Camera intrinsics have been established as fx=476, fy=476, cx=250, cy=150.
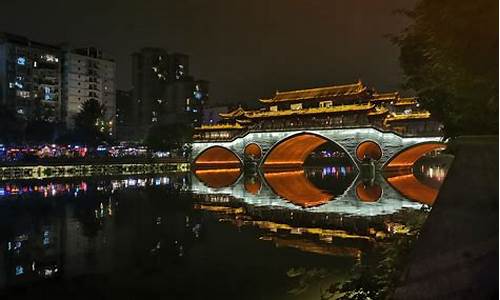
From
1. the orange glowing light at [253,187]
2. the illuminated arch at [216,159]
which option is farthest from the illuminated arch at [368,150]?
the illuminated arch at [216,159]

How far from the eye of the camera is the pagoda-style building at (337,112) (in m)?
61.6

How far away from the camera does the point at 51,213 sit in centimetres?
2375

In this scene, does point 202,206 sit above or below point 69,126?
below

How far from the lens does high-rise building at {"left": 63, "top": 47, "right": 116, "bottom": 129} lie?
98312 mm

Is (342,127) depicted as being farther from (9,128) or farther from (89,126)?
(9,128)

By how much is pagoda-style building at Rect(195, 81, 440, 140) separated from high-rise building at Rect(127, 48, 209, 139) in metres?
71.4

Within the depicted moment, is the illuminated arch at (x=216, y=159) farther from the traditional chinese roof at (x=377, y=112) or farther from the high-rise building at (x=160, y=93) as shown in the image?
the high-rise building at (x=160, y=93)

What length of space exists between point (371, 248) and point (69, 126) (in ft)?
305

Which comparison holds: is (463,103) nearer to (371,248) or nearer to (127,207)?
(371,248)

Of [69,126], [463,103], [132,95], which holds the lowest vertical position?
[463,103]

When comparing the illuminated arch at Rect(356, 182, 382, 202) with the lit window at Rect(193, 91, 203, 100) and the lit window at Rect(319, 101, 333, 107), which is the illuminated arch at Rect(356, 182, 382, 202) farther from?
the lit window at Rect(193, 91, 203, 100)

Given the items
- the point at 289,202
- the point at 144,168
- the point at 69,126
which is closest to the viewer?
the point at 289,202

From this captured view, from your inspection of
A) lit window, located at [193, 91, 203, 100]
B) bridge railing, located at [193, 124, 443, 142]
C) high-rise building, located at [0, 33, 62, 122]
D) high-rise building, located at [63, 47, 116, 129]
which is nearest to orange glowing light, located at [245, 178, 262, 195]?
bridge railing, located at [193, 124, 443, 142]

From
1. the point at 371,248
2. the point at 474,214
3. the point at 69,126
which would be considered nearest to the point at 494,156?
the point at 474,214
